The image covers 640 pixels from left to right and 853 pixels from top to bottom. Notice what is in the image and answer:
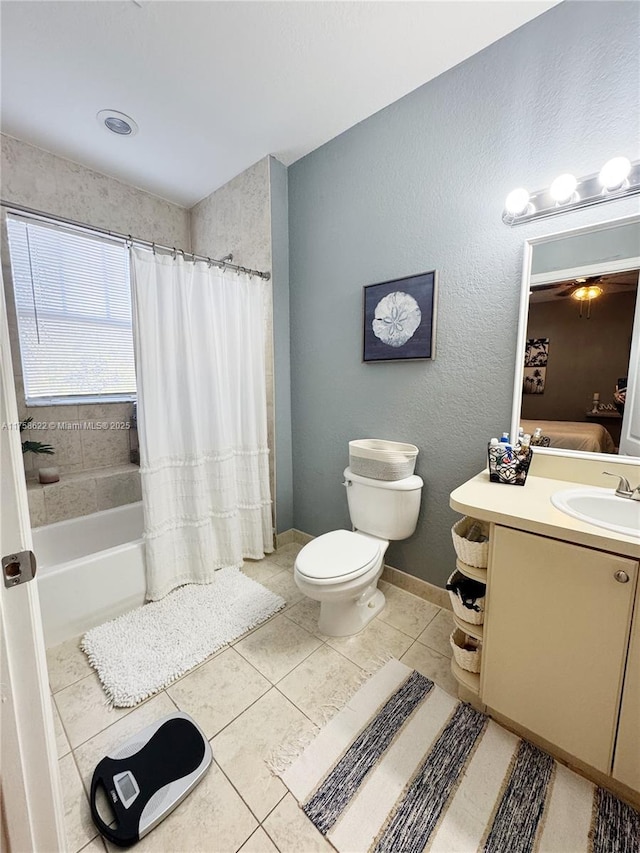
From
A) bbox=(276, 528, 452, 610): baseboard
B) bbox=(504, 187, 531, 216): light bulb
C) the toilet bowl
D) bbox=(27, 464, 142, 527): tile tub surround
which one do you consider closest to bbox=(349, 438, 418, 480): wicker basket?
the toilet bowl

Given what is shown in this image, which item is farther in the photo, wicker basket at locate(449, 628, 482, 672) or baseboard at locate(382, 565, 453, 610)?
baseboard at locate(382, 565, 453, 610)

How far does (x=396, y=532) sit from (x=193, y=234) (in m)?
2.81

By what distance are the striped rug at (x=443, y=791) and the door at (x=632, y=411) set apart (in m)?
1.04

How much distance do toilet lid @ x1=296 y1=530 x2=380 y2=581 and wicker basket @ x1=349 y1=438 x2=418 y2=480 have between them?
35 centimetres

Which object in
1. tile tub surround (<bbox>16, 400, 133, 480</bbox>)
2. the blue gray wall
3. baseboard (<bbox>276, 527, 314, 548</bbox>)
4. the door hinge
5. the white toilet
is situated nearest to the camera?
the door hinge

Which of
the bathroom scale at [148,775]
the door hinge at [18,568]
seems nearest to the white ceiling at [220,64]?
the door hinge at [18,568]

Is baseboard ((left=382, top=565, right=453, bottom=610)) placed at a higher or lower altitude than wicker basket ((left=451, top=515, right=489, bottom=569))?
lower

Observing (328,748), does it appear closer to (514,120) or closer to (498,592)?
Answer: (498,592)

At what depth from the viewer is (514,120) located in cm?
141

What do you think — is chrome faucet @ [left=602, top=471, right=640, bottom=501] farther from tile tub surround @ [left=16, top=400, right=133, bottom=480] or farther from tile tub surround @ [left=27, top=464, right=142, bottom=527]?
tile tub surround @ [left=16, top=400, right=133, bottom=480]

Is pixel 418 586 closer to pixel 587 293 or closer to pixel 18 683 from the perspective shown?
pixel 587 293

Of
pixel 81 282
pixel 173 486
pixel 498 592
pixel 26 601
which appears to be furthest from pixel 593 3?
pixel 81 282

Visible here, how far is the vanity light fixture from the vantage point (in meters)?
1.20

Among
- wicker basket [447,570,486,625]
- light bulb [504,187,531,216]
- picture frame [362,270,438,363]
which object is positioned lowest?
wicker basket [447,570,486,625]
